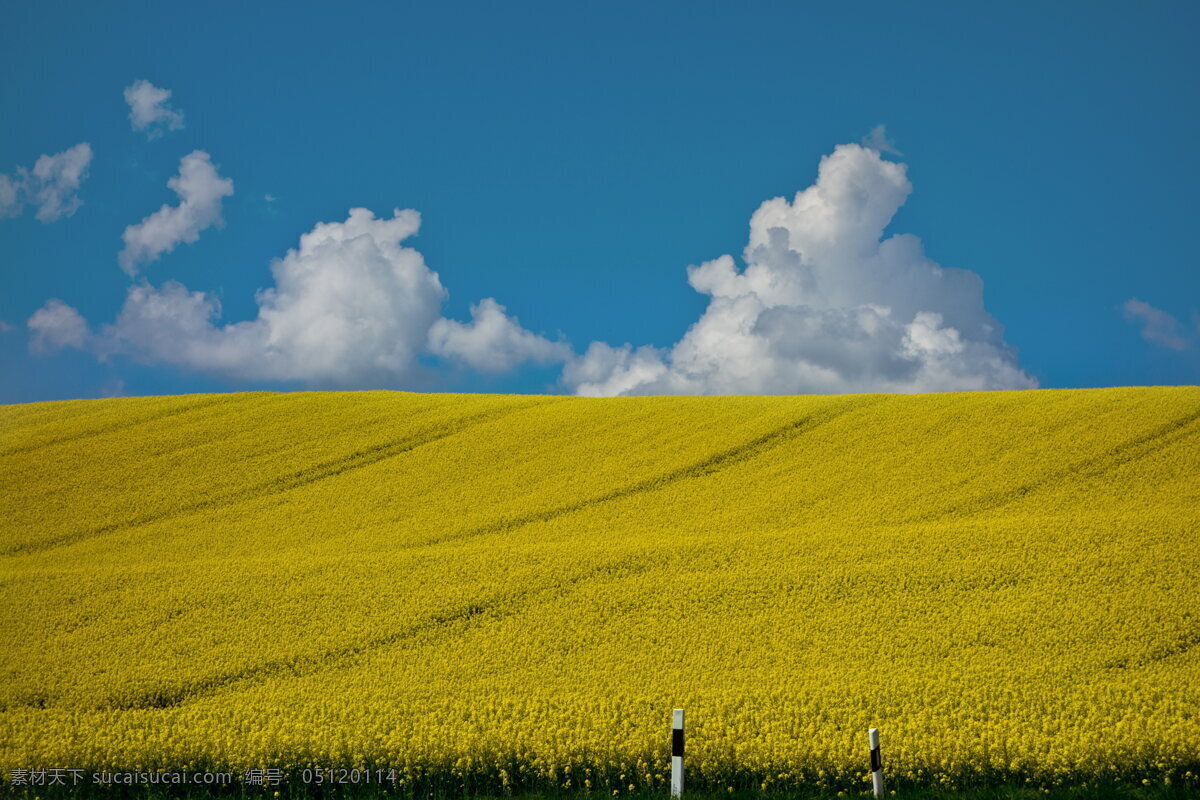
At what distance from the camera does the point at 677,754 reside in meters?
7.85

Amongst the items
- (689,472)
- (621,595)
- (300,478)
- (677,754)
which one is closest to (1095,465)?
(689,472)

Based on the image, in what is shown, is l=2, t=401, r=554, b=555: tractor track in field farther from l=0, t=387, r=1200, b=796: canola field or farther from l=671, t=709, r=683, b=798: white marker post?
l=671, t=709, r=683, b=798: white marker post

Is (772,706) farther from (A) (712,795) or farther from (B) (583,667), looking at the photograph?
(B) (583,667)

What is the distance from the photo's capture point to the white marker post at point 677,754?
7.75 m

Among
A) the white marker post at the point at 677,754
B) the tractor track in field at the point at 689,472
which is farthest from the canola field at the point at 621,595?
the white marker post at the point at 677,754

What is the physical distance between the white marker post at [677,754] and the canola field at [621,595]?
95 cm

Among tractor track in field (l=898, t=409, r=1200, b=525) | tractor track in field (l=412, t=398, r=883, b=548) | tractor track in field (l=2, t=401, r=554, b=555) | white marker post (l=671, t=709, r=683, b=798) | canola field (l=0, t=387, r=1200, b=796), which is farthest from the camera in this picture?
tractor track in field (l=2, t=401, r=554, b=555)

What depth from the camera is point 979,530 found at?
16.9 metres

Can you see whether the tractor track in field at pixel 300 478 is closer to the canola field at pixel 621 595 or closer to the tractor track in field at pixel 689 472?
the canola field at pixel 621 595

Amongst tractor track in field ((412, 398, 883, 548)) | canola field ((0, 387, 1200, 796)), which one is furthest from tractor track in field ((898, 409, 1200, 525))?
tractor track in field ((412, 398, 883, 548))

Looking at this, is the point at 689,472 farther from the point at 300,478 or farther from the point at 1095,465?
the point at 300,478

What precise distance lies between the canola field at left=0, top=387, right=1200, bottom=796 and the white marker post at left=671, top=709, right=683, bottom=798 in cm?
95

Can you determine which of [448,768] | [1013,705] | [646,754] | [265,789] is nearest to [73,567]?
[265,789]

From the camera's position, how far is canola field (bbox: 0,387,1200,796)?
950 centimetres
